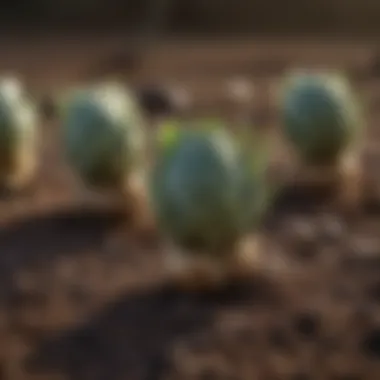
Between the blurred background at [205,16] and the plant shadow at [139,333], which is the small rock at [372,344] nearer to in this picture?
the plant shadow at [139,333]

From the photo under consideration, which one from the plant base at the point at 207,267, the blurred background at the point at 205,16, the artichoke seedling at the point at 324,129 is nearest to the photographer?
the plant base at the point at 207,267

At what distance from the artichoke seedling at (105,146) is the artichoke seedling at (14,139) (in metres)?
0.28

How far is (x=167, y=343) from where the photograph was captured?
8.55 feet

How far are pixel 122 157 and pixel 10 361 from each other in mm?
1322

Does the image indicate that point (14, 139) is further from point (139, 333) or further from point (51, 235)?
point (139, 333)

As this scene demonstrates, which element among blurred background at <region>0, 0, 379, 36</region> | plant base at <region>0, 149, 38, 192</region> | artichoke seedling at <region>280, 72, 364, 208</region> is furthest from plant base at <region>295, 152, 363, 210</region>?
blurred background at <region>0, 0, 379, 36</region>

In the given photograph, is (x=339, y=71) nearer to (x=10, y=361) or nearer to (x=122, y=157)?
(x=122, y=157)

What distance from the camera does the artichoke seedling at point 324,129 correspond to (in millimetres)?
3867

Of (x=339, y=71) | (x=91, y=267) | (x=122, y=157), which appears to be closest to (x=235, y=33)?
(x=339, y=71)

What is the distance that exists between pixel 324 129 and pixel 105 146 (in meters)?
0.80

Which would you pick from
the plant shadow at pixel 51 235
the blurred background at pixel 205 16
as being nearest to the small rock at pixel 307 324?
the plant shadow at pixel 51 235

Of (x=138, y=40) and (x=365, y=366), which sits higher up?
(x=138, y=40)

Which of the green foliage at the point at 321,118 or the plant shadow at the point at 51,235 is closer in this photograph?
the plant shadow at the point at 51,235

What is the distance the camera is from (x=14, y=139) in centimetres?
400
